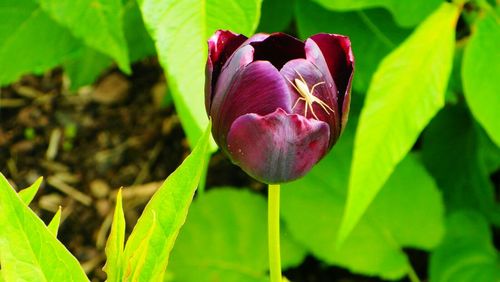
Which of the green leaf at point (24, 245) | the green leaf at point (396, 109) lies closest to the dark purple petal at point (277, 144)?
the green leaf at point (24, 245)

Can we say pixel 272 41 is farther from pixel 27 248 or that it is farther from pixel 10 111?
pixel 10 111

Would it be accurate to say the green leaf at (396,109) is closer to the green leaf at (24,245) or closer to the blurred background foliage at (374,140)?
the blurred background foliage at (374,140)

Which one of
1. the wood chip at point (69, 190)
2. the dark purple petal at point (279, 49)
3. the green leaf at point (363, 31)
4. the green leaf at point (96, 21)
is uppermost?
the dark purple petal at point (279, 49)

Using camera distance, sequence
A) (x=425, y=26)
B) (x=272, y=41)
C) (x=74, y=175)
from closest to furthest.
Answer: (x=272, y=41) → (x=425, y=26) → (x=74, y=175)

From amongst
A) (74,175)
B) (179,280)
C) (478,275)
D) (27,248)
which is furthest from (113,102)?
(27,248)

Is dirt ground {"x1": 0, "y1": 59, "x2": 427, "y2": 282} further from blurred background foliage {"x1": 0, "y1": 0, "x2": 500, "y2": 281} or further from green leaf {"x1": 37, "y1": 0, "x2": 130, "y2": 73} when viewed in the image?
green leaf {"x1": 37, "y1": 0, "x2": 130, "y2": 73}

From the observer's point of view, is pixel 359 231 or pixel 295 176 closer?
pixel 295 176

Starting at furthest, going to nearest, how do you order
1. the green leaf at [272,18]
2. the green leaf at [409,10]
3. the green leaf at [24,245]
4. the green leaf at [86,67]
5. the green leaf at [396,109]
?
the green leaf at [86,67] → the green leaf at [272,18] → the green leaf at [409,10] → the green leaf at [396,109] → the green leaf at [24,245]
